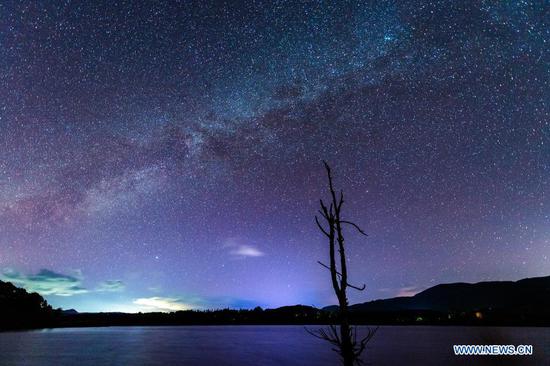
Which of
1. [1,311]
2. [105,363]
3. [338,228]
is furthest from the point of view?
[1,311]

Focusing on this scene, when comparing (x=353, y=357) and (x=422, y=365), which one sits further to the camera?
(x=422, y=365)

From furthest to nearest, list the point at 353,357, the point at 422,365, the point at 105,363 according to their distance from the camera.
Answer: the point at 105,363
the point at 422,365
the point at 353,357

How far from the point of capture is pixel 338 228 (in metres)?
5.70

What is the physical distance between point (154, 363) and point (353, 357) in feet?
226

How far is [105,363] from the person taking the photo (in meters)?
65.1

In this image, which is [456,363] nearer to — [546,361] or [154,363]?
[546,361]

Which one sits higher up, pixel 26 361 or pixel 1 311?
pixel 1 311

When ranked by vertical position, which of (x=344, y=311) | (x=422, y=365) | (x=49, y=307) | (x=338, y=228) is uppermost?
(x=49, y=307)

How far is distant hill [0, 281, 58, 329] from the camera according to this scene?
162750mm

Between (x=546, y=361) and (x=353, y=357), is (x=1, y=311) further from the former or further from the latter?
(x=353, y=357)

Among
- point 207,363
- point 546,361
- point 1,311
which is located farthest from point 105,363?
point 1,311

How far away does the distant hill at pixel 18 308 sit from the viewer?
162750 mm

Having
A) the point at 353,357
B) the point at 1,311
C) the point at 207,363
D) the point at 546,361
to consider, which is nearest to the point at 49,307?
the point at 1,311

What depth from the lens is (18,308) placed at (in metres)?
167
